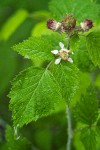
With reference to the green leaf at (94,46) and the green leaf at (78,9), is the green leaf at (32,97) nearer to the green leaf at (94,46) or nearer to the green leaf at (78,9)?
the green leaf at (94,46)

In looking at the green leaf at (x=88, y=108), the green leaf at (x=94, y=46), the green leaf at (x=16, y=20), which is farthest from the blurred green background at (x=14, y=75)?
the green leaf at (x=94, y=46)

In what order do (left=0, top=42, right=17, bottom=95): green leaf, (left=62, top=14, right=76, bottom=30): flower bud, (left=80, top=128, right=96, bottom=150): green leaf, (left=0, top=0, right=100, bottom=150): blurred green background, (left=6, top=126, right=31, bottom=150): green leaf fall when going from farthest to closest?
1. (left=0, top=42, right=17, bottom=95): green leaf
2. (left=0, top=0, right=100, bottom=150): blurred green background
3. (left=6, top=126, right=31, bottom=150): green leaf
4. (left=80, top=128, right=96, bottom=150): green leaf
5. (left=62, top=14, right=76, bottom=30): flower bud

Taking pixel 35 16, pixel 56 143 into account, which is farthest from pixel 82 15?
pixel 56 143

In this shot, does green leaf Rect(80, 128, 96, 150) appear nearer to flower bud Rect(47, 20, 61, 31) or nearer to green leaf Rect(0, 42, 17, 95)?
flower bud Rect(47, 20, 61, 31)

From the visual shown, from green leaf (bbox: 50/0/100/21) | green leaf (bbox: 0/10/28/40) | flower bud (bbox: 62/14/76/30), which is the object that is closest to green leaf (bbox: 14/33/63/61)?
flower bud (bbox: 62/14/76/30)

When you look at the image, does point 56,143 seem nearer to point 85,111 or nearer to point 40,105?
point 85,111
